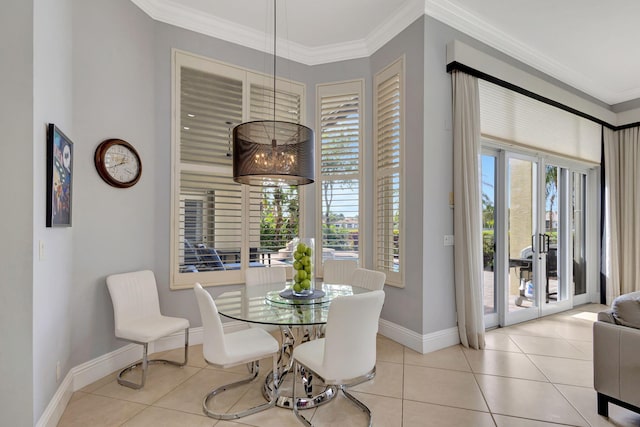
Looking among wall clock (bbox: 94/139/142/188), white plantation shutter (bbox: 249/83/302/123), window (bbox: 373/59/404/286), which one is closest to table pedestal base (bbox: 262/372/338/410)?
window (bbox: 373/59/404/286)

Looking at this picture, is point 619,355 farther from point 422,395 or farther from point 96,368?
point 96,368

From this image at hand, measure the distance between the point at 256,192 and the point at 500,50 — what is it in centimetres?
335

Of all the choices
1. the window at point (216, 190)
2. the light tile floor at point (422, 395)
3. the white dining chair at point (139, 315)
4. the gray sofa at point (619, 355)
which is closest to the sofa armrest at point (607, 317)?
the gray sofa at point (619, 355)

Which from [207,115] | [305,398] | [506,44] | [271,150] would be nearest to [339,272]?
[305,398]

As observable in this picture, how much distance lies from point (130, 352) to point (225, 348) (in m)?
1.54

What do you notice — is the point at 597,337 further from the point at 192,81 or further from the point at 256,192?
the point at 192,81

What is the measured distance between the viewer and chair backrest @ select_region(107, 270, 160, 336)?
8.66 ft

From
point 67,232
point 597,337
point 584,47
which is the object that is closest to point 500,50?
point 584,47

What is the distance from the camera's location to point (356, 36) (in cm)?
376

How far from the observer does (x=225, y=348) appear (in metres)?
2.01

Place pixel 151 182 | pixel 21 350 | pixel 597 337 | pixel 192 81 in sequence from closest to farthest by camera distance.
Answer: pixel 21 350 < pixel 597 337 < pixel 151 182 < pixel 192 81

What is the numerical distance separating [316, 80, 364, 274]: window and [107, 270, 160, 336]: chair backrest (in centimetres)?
195

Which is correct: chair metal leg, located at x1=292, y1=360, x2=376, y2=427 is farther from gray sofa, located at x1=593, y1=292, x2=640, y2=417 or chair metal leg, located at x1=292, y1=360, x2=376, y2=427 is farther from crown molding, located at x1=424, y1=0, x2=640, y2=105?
crown molding, located at x1=424, y1=0, x2=640, y2=105

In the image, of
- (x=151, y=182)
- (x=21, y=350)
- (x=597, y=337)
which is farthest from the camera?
(x=151, y=182)
